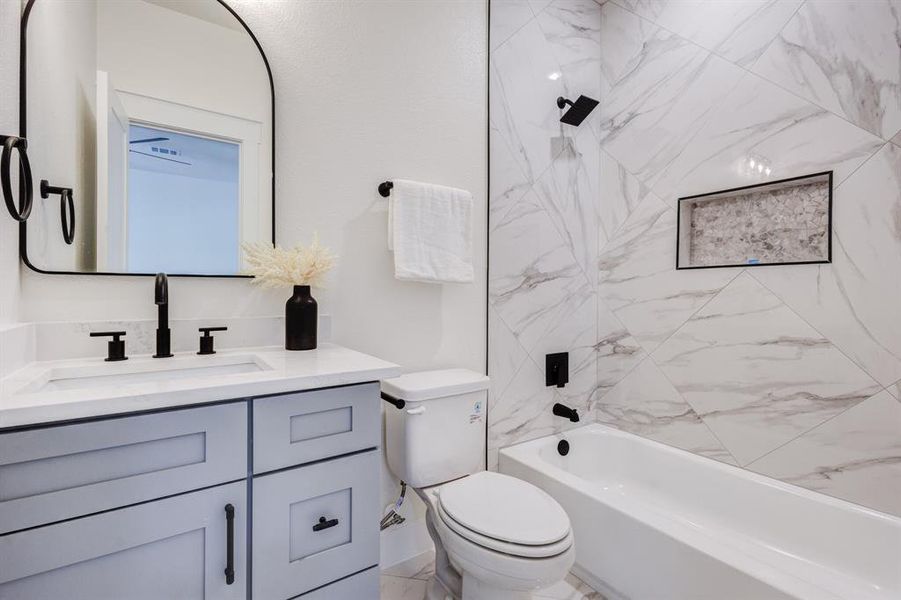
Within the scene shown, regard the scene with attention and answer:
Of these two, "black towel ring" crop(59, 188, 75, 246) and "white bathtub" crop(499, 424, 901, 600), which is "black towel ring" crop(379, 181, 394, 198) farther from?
"white bathtub" crop(499, 424, 901, 600)

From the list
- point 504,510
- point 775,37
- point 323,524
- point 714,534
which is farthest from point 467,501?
point 775,37

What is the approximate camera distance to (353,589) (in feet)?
3.53

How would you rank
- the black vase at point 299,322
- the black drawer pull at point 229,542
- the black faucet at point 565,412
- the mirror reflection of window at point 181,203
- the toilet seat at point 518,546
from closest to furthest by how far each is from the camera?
the black drawer pull at point 229,542 → the toilet seat at point 518,546 → the mirror reflection of window at point 181,203 → the black vase at point 299,322 → the black faucet at point 565,412

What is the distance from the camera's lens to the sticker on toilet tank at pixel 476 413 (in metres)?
1.63

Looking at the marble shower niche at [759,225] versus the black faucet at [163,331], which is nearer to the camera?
the black faucet at [163,331]

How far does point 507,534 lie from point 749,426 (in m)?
1.27

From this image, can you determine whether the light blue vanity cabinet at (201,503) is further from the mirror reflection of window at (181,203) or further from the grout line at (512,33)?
the grout line at (512,33)

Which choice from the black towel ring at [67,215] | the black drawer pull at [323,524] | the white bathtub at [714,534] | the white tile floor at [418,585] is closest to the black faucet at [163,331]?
the black towel ring at [67,215]

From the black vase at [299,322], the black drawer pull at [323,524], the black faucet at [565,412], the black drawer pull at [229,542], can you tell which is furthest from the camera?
the black faucet at [565,412]

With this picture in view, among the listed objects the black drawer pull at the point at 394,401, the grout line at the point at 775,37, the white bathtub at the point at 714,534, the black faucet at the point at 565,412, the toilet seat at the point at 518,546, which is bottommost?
the white bathtub at the point at 714,534

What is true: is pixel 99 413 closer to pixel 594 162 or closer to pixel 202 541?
pixel 202 541

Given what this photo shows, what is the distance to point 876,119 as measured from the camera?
150 centimetres

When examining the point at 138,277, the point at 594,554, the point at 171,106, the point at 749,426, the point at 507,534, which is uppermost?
the point at 171,106

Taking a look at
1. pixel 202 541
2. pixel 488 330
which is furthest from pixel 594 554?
pixel 202 541
